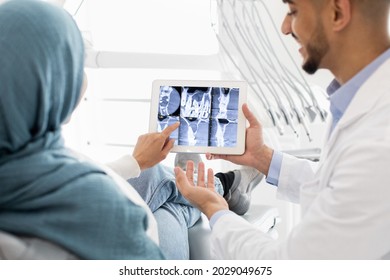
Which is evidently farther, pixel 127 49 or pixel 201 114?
pixel 127 49

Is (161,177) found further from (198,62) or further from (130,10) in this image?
(130,10)

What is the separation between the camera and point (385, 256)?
85 cm

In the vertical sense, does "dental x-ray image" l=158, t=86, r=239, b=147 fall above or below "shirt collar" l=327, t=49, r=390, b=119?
below

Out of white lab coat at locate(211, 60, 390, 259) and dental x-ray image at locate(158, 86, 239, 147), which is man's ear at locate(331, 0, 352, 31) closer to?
white lab coat at locate(211, 60, 390, 259)

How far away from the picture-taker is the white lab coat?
76cm

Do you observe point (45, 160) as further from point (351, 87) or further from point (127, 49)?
point (127, 49)

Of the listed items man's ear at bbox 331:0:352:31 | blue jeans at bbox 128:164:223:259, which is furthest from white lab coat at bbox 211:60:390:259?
blue jeans at bbox 128:164:223:259

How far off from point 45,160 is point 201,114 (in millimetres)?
598

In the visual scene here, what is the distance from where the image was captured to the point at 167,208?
125cm

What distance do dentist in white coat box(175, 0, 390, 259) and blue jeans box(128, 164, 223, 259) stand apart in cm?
11

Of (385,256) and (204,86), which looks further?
(204,86)

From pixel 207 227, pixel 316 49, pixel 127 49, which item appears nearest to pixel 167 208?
pixel 207 227
